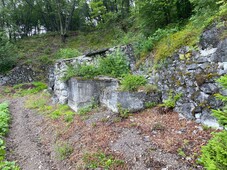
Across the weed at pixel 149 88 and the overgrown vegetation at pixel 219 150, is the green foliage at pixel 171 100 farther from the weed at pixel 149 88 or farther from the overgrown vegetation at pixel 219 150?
the overgrown vegetation at pixel 219 150

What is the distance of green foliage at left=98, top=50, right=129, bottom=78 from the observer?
7.09 metres

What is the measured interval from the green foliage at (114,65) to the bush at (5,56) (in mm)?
10485

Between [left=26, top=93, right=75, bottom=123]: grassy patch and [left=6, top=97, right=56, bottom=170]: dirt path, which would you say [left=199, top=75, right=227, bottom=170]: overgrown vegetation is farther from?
[left=26, top=93, right=75, bottom=123]: grassy patch

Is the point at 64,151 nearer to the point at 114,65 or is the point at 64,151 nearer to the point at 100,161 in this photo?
the point at 100,161

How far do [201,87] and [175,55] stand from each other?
48.6 inches

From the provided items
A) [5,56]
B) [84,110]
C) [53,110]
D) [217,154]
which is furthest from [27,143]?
[5,56]

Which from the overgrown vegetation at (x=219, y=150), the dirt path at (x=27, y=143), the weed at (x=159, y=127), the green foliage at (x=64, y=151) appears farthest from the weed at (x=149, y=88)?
the overgrown vegetation at (x=219, y=150)

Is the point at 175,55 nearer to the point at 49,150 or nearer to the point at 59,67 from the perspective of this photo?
the point at 49,150

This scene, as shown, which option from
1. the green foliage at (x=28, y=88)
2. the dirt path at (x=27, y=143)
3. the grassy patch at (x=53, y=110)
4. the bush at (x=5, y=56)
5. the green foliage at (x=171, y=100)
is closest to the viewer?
the dirt path at (x=27, y=143)

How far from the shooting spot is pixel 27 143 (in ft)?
17.9

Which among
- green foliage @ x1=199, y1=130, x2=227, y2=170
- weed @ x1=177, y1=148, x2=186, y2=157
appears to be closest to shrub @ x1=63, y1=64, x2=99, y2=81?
weed @ x1=177, y1=148, x2=186, y2=157

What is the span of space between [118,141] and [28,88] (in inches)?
430

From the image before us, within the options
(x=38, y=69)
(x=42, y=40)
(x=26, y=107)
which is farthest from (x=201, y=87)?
(x=42, y=40)

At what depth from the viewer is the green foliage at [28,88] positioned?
12350 millimetres
